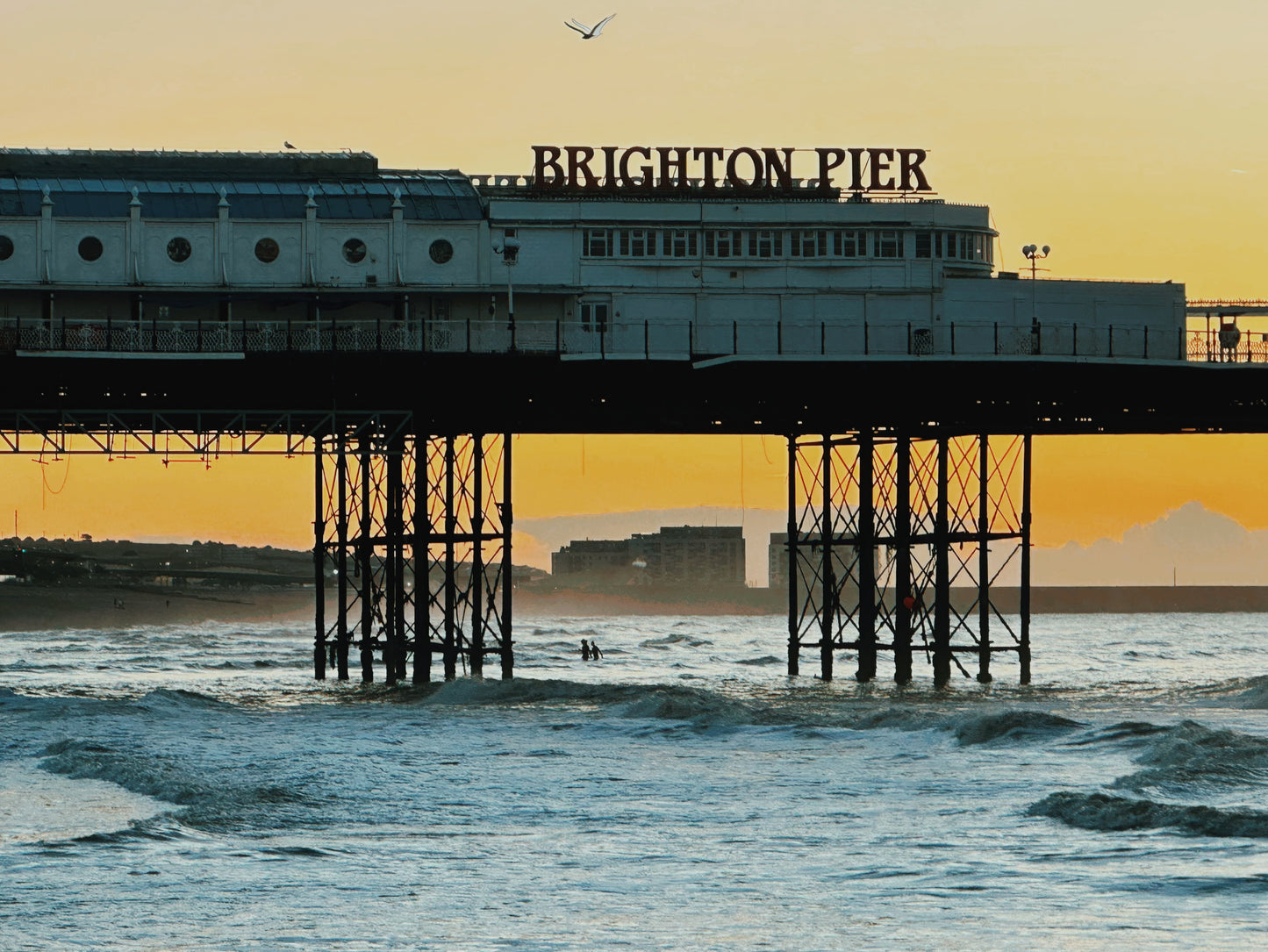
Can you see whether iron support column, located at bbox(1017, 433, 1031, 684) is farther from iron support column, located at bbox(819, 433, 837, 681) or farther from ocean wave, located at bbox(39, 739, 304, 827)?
ocean wave, located at bbox(39, 739, 304, 827)

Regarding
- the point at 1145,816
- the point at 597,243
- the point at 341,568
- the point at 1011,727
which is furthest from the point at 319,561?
the point at 1145,816

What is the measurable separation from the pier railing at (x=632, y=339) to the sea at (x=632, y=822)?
37.6ft

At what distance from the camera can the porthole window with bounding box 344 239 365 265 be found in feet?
232

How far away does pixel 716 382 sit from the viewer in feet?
219

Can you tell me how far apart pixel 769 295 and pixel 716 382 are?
260 inches

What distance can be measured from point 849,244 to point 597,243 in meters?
8.99

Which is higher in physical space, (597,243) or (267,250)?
(597,243)

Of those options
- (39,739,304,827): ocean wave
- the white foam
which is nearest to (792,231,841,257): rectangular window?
(39,739,304,827): ocean wave

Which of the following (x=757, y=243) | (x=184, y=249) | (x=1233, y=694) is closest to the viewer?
(x=1233, y=694)

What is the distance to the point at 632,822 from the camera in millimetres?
36000

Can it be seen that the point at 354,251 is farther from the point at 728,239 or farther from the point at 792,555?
the point at 792,555

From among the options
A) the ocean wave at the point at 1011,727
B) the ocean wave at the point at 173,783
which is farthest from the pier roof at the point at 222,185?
the ocean wave at the point at 1011,727

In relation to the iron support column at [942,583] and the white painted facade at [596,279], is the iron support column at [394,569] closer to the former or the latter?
the white painted facade at [596,279]

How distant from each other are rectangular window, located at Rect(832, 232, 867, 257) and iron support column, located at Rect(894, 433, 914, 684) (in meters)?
7.03
